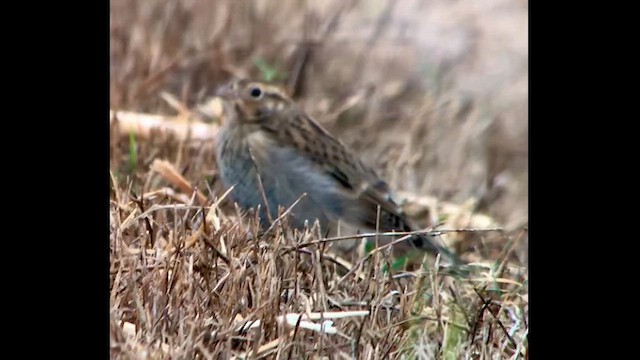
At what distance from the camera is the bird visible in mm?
5066

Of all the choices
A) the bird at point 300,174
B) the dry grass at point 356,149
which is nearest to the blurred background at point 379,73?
the dry grass at point 356,149

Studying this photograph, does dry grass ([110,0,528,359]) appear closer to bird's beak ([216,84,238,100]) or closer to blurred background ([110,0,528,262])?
blurred background ([110,0,528,262])

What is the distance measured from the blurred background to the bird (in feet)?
0.97

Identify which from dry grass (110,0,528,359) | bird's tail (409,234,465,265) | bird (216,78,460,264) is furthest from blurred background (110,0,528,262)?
bird's tail (409,234,465,265)

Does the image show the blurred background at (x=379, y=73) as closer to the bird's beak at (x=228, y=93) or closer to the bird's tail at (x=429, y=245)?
the bird's beak at (x=228, y=93)

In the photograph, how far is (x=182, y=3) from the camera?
22.7 feet

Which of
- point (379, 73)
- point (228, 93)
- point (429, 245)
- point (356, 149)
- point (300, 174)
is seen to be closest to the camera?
point (429, 245)

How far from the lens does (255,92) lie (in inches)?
218

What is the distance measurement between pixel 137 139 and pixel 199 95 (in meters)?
0.84

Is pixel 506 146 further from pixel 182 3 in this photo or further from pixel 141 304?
pixel 141 304

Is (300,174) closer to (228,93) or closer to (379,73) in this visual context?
(228,93)

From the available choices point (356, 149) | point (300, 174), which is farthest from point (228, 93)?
point (356, 149)

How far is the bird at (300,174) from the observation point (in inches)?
199

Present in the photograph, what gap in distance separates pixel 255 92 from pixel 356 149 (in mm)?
815
